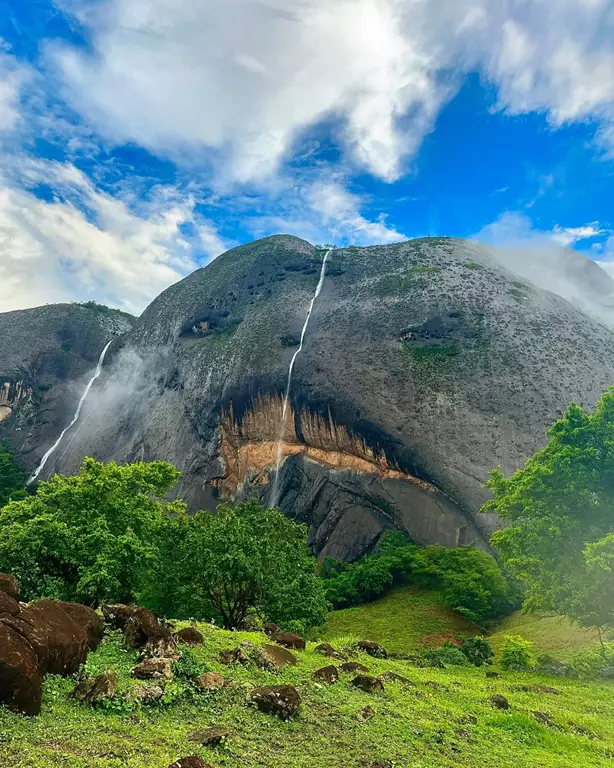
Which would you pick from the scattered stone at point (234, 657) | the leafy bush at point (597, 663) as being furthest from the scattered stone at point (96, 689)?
the leafy bush at point (597, 663)

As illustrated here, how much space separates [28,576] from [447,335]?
46.0m

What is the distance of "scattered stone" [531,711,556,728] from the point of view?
9828mm

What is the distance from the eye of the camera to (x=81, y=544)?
1631 cm

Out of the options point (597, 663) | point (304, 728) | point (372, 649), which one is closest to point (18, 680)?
point (304, 728)

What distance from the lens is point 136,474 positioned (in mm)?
23781

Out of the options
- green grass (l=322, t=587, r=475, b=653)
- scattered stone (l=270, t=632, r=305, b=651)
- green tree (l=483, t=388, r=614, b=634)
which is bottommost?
green grass (l=322, t=587, r=475, b=653)

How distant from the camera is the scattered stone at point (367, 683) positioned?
32.1 feet

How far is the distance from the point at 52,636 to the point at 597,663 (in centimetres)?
1710

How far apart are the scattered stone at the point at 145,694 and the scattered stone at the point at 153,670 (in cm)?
44

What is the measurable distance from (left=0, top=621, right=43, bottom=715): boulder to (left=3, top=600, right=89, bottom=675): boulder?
2.30 ft

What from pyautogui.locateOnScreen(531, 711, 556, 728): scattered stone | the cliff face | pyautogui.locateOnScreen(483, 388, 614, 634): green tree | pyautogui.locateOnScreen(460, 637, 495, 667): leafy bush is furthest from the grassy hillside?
the cliff face

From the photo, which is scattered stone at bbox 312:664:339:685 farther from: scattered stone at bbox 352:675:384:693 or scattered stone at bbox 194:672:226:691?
scattered stone at bbox 194:672:226:691

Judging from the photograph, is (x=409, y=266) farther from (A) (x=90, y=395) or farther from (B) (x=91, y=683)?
(B) (x=91, y=683)

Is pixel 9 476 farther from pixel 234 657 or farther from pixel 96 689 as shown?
pixel 96 689
